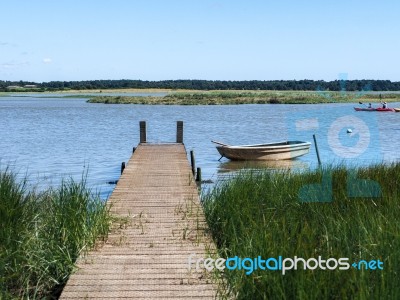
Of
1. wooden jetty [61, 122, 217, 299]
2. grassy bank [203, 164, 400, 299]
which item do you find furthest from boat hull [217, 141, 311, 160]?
grassy bank [203, 164, 400, 299]

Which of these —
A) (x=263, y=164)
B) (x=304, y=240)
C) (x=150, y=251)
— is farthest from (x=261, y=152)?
(x=304, y=240)

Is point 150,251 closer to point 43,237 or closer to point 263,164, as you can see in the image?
point 43,237

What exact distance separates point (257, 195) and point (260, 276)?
3789 mm

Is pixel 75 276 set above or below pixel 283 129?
above

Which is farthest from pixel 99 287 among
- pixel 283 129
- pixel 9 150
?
pixel 283 129

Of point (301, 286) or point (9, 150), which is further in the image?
point (9, 150)

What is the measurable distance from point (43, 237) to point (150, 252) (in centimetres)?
112

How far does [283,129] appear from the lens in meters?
41.5

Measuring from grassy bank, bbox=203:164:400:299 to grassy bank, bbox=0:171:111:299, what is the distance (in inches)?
57.7

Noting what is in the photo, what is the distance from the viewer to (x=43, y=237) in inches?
252

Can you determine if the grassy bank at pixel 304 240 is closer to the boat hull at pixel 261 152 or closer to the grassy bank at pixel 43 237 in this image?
the grassy bank at pixel 43 237

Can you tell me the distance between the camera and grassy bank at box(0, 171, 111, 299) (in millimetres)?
5637

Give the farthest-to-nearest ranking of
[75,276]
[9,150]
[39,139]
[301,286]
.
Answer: [39,139], [9,150], [75,276], [301,286]

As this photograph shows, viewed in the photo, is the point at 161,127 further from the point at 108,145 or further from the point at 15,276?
the point at 15,276
